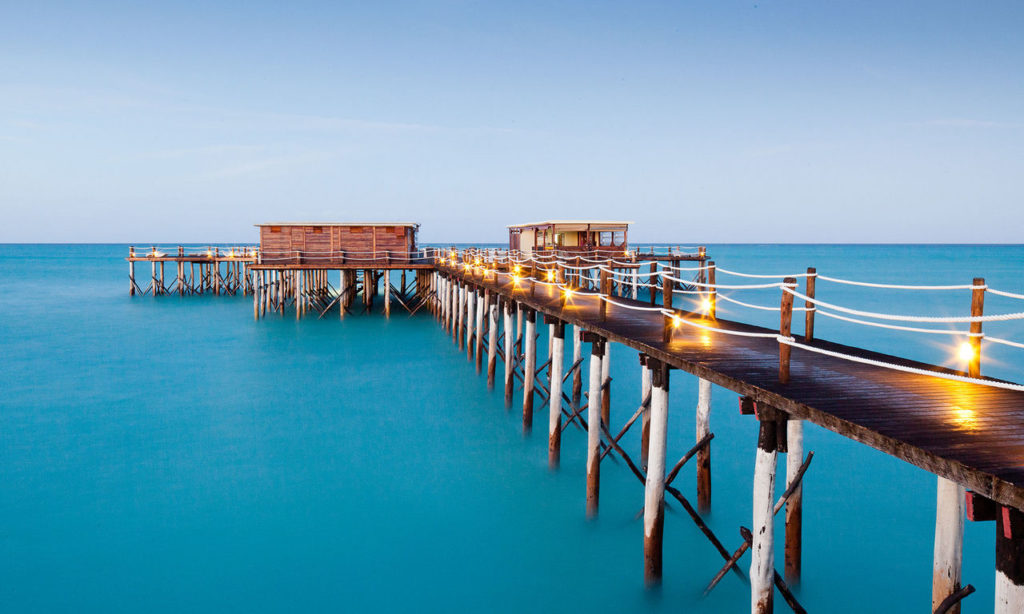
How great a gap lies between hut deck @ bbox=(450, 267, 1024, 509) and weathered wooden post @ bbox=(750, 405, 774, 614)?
1.00ft

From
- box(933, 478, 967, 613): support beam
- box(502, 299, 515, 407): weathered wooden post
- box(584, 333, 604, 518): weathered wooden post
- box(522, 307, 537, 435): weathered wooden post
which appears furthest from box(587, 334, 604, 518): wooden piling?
box(502, 299, 515, 407): weathered wooden post

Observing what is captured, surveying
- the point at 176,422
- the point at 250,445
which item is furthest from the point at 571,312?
the point at 176,422

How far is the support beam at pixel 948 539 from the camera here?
5.27m

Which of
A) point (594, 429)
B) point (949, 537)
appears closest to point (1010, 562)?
point (949, 537)

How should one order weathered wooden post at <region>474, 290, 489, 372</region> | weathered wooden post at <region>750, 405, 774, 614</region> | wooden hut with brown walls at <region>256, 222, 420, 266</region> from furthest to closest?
wooden hut with brown walls at <region>256, 222, 420, 266</region>
weathered wooden post at <region>474, 290, 489, 372</region>
weathered wooden post at <region>750, 405, 774, 614</region>

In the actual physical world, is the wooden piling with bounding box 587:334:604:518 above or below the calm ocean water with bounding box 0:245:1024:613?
above

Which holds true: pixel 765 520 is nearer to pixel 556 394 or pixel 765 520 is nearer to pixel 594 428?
pixel 594 428

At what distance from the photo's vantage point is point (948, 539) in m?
5.32

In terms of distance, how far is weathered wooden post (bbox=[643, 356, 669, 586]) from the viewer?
8117mm

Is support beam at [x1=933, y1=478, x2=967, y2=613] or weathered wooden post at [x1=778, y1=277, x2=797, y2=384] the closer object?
support beam at [x1=933, y1=478, x2=967, y2=613]

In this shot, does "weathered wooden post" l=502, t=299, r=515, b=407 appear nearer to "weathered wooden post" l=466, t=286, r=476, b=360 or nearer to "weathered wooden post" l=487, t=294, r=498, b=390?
"weathered wooden post" l=487, t=294, r=498, b=390

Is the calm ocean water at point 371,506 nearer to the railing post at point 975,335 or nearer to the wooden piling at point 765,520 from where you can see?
the wooden piling at point 765,520

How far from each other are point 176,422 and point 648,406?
1245 cm

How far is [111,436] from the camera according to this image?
15539 millimetres
